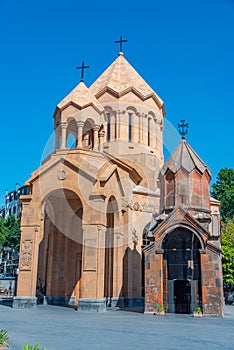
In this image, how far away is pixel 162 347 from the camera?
292 inches

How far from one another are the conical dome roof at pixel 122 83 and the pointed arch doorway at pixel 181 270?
11625 millimetres

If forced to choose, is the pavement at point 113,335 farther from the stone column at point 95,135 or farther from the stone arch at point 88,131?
the stone arch at point 88,131

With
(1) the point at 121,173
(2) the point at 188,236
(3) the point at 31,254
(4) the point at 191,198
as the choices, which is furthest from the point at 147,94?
(3) the point at 31,254

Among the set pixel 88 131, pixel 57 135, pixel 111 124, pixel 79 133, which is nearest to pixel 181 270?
pixel 79 133

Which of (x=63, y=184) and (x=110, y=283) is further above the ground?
(x=63, y=184)

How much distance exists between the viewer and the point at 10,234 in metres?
35.4

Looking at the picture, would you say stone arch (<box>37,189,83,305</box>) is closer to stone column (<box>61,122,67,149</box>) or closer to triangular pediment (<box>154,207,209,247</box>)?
stone column (<box>61,122,67,149</box>)

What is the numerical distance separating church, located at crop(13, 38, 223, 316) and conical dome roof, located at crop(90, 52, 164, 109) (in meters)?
0.10

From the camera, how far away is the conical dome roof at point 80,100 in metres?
19.2

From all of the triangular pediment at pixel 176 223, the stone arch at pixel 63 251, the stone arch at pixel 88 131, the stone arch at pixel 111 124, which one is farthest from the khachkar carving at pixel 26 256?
the stone arch at pixel 111 124

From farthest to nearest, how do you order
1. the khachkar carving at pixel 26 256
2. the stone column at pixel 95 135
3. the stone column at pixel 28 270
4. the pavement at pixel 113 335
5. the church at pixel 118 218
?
the stone column at pixel 95 135 → the khachkar carving at pixel 26 256 → the stone column at pixel 28 270 → the church at pixel 118 218 → the pavement at pixel 113 335

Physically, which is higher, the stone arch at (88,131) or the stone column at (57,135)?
the stone arch at (88,131)

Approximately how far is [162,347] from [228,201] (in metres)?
29.6

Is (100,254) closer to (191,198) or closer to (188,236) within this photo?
(188,236)
